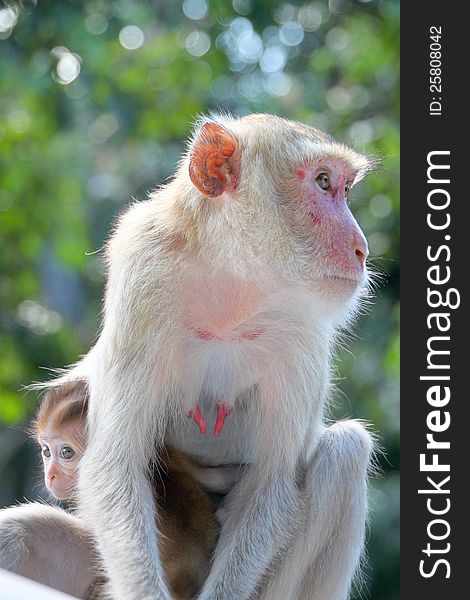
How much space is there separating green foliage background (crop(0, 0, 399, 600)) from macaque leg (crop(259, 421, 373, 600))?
4.82 meters

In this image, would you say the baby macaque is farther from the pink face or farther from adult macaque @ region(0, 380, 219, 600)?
the pink face

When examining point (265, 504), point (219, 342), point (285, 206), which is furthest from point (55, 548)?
point (285, 206)

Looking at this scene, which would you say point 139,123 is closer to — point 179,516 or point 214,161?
point 214,161

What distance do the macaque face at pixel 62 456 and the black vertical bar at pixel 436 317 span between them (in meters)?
A: 1.24

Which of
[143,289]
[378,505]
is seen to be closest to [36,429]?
[143,289]

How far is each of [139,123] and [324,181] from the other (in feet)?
22.2

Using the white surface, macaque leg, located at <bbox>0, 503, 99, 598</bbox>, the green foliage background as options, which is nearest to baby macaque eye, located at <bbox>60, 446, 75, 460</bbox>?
macaque leg, located at <bbox>0, 503, 99, 598</bbox>

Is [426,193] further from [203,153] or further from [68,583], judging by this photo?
[68,583]

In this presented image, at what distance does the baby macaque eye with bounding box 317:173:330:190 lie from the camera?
3.49 m

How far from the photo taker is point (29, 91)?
881cm

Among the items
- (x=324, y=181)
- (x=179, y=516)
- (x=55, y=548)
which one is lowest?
(x=55, y=548)

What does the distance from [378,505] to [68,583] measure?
209 inches

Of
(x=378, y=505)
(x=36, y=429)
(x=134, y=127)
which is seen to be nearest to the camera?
(x=36, y=429)

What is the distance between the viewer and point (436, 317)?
13.4ft
